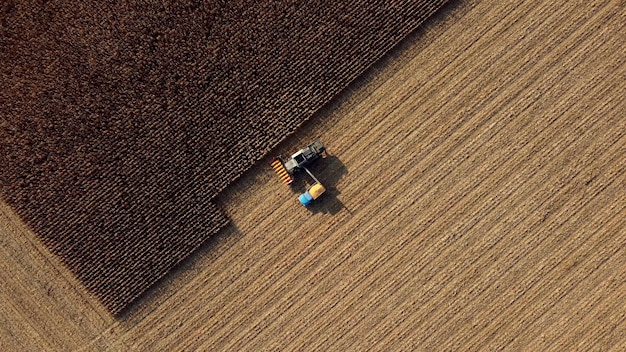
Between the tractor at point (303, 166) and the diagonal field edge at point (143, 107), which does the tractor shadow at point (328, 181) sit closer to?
the tractor at point (303, 166)

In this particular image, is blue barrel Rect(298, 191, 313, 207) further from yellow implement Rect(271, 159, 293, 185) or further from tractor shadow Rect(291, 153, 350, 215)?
yellow implement Rect(271, 159, 293, 185)

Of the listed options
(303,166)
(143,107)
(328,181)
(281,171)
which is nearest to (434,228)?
(328,181)

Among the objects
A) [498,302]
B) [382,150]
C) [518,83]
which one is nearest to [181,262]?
[382,150]

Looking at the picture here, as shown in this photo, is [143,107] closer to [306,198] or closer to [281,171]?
[281,171]

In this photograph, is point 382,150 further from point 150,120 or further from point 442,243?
point 150,120

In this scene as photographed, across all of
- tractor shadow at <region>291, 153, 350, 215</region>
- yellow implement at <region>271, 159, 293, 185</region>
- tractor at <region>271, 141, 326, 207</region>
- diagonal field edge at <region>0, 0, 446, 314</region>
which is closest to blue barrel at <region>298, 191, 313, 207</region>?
tractor at <region>271, 141, 326, 207</region>
